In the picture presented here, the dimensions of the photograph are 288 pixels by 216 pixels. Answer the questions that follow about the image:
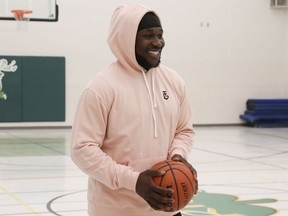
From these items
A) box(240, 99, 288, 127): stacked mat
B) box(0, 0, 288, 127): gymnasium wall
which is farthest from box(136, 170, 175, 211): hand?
box(240, 99, 288, 127): stacked mat

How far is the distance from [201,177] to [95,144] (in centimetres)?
586

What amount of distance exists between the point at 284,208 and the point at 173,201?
3.97 metres

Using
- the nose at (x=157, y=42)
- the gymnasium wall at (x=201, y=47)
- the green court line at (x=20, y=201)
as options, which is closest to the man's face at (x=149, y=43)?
the nose at (x=157, y=42)

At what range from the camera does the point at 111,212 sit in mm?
2943

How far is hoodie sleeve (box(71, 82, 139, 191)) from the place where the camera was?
9.29 ft

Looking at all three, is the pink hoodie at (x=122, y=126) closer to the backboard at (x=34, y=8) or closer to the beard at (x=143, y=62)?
the beard at (x=143, y=62)

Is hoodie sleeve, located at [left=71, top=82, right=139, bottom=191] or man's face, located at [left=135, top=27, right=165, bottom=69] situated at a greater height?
man's face, located at [left=135, top=27, right=165, bottom=69]

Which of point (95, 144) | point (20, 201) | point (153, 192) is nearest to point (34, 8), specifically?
point (20, 201)

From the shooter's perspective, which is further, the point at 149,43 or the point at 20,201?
the point at 20,201

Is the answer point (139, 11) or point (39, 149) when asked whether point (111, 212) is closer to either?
point (139, 11)

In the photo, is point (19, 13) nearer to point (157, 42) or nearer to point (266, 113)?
point (266, 113)

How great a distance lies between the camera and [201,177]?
8.59m

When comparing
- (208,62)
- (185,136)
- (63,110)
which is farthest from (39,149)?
(185,136)

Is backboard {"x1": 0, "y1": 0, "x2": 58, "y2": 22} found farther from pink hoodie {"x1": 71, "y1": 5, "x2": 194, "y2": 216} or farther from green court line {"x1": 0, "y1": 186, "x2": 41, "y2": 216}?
pink hoodie {"x1": 71, "y1": 5, "x2": 194, "y2": 216}
